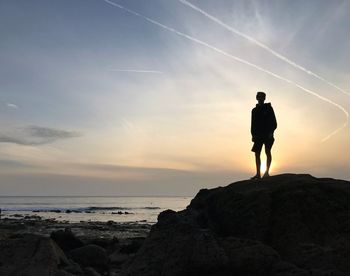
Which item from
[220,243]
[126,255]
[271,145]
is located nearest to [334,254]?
[220,243]

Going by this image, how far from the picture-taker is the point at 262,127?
14.3 meters

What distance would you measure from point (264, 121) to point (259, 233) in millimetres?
4566

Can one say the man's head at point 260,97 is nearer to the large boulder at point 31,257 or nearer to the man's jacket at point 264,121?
the man's jacket at point 264,121

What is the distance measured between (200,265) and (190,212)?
129 inches

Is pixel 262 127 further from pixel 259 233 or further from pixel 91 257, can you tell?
pixel 91 257

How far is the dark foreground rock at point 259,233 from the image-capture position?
29.0 feet

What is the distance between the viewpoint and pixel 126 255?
18359 mm

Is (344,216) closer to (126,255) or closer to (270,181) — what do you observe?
(270,181)

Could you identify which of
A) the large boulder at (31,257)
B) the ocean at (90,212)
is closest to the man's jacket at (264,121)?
the large boulder at (31,257)

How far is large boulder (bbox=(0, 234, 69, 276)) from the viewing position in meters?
12.1

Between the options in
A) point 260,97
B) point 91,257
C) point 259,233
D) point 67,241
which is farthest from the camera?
point 67,241

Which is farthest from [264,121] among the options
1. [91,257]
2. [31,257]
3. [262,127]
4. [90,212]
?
[90,212]

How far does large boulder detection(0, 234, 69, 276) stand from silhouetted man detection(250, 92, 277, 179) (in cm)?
613

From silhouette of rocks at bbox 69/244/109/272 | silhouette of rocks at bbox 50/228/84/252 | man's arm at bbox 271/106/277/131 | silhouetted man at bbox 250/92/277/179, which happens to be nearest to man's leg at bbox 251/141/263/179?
silhouetted man at bbox 250/92/277/179
